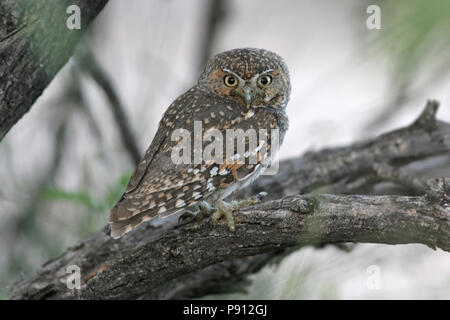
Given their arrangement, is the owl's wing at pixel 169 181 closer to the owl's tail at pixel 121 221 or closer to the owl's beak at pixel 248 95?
the owl's tail at pixel 121 221

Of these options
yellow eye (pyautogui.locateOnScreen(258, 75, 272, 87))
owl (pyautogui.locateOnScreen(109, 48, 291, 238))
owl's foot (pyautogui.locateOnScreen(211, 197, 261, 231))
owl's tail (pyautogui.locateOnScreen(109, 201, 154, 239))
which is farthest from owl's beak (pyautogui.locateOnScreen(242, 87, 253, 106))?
owl's tail (pyautogui.locateOnScreen(109, 201, 154, 239))

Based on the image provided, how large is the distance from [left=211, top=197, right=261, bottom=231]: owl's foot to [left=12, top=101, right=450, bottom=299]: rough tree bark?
0.03m

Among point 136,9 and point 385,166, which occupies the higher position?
point 136,9

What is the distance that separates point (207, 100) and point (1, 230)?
212 cm

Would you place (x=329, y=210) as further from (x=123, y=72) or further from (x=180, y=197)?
(x=123, y=72)

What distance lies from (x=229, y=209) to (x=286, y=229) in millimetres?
324

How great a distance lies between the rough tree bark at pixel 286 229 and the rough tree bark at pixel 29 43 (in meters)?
0.92

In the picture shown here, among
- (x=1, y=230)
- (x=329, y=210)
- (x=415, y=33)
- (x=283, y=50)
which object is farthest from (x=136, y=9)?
(x=415, y=33)

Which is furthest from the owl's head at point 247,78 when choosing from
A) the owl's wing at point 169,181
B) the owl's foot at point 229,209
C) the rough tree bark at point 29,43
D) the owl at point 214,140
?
the rough tree bark at point 29,43

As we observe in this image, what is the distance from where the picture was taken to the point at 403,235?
2.42 metres

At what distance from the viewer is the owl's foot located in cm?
275

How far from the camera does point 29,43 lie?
2.57 meters

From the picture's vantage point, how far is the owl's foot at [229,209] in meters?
2.75

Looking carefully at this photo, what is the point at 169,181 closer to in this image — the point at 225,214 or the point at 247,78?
the point at 225,214
